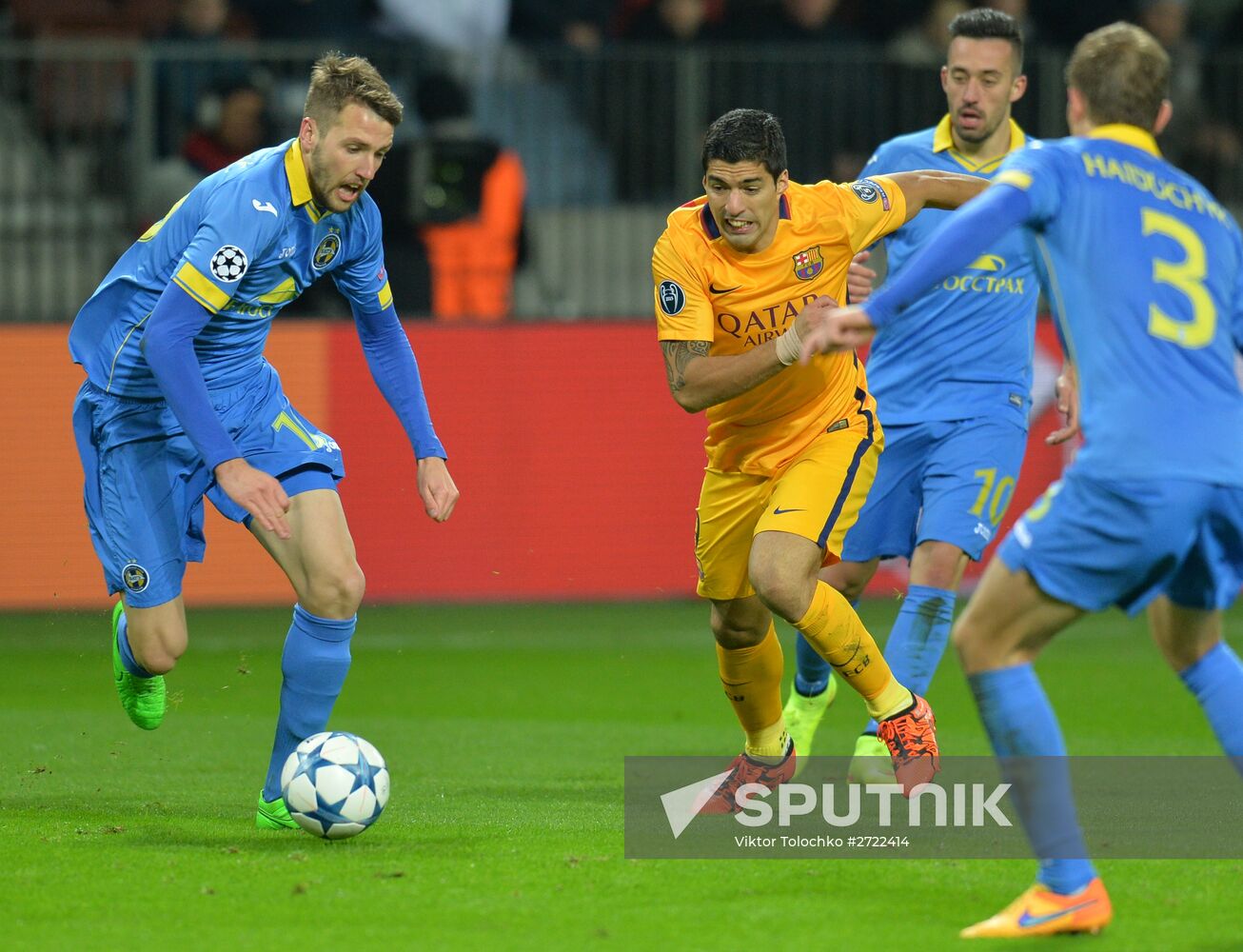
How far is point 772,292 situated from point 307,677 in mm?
1930

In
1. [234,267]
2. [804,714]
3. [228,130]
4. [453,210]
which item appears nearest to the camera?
[234,267]

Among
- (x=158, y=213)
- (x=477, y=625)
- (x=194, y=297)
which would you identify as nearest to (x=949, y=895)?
(x=194, y=297)

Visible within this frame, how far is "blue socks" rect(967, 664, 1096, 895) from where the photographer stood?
13.8 ft

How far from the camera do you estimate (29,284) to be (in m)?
12.7

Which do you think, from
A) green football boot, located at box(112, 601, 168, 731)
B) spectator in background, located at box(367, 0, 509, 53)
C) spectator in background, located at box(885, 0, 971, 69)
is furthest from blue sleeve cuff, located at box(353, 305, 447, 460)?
spectator in background, located at box(885, 0, 971, 69)

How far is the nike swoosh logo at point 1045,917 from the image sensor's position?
419 cm

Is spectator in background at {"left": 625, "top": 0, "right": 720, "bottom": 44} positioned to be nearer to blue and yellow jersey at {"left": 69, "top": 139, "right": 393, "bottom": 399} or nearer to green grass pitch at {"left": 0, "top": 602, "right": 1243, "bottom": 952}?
green grass pitch at {"left": 0, "top": 602, "right": 1243, "bottom": 952}

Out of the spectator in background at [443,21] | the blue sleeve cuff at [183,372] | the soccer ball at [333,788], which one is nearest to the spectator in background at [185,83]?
the spectator in background at [443,21]

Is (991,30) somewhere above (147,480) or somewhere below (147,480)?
above

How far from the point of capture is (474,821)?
19.3 ft

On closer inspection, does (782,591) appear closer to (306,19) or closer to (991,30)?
(991,30)

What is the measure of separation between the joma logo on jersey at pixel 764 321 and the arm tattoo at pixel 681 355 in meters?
0.18

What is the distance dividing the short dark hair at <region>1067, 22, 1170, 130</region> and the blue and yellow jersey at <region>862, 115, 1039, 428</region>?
263 cm

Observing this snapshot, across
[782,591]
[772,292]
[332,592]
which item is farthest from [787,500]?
[332,592]
